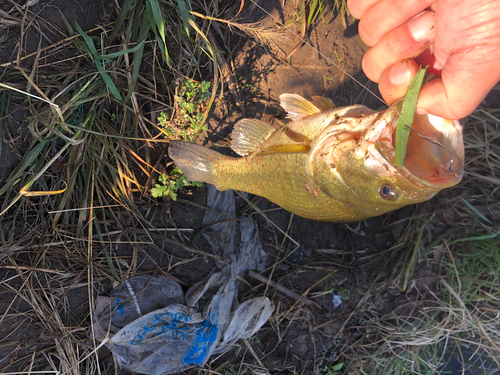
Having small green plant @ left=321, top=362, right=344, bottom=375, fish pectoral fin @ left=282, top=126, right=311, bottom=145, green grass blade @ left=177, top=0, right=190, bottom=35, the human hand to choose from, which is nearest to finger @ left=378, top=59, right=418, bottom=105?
the human hand

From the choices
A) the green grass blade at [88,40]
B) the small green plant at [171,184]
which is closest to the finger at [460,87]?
the small green plant at [171,184]

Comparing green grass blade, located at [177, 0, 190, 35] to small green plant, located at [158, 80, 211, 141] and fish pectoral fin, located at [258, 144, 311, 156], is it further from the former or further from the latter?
fish pectoral fin, located at [258, 144, 311, 156]

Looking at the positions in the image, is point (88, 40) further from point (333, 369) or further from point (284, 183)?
point (333, 369)

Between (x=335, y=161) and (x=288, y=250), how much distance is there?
1683 mm

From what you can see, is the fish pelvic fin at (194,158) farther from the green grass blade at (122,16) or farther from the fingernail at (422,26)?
the fingernail at (422,26)

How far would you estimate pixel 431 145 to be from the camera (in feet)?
5.35

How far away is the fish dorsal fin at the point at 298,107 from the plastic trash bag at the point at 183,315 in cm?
118

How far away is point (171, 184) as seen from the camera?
9.08 feet

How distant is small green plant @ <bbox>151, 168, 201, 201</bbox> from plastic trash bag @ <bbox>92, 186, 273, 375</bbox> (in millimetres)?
353

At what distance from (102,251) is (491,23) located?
3064 millimetres

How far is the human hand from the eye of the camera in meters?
1.47

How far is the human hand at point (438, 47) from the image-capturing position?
147 cm

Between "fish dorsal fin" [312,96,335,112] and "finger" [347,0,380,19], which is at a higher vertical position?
"finger" [347,0,380,19]

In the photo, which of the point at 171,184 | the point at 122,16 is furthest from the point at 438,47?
the point at 122,16
